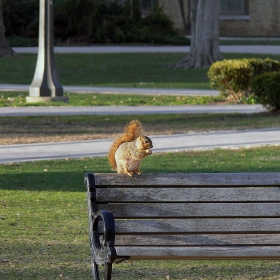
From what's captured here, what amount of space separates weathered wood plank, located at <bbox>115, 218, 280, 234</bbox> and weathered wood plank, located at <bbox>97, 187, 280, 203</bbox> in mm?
133

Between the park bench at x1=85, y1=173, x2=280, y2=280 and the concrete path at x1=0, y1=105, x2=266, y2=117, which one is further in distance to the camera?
the concrete path at x1=0, y1=105, x2=266, y2=117

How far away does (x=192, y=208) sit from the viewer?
194 inches

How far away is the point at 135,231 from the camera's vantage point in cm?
484

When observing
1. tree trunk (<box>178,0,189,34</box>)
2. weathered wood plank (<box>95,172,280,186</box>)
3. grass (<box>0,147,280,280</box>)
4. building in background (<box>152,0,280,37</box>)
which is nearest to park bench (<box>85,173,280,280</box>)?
weathered wood plank (<box>95,172,280,186</box>)

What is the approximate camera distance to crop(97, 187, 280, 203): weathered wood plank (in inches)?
193

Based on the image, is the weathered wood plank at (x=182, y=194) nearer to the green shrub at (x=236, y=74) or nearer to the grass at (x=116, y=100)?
the grass at (x=116, y=100)

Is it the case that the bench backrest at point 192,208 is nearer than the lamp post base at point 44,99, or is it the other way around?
the bench backrest at point 192,208

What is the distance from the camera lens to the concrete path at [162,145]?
1159cm

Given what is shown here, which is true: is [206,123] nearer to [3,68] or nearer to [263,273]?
[263,273]

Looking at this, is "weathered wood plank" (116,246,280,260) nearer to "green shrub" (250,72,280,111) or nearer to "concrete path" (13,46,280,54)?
"green shrub" (250,72,280,111)

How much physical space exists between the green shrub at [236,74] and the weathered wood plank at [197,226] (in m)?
14.3

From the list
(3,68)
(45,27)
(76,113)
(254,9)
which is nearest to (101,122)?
(76,113)

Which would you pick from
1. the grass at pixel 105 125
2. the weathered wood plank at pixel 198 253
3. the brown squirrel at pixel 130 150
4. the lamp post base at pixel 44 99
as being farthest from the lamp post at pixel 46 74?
the weathered wood plank at pixel 198 253

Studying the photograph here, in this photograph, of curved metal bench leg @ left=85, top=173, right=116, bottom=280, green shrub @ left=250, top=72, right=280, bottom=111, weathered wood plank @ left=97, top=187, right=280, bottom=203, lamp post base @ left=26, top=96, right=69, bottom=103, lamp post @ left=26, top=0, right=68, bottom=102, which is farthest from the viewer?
lamp post base @ left=26, top=96, right=69, bottom=103
